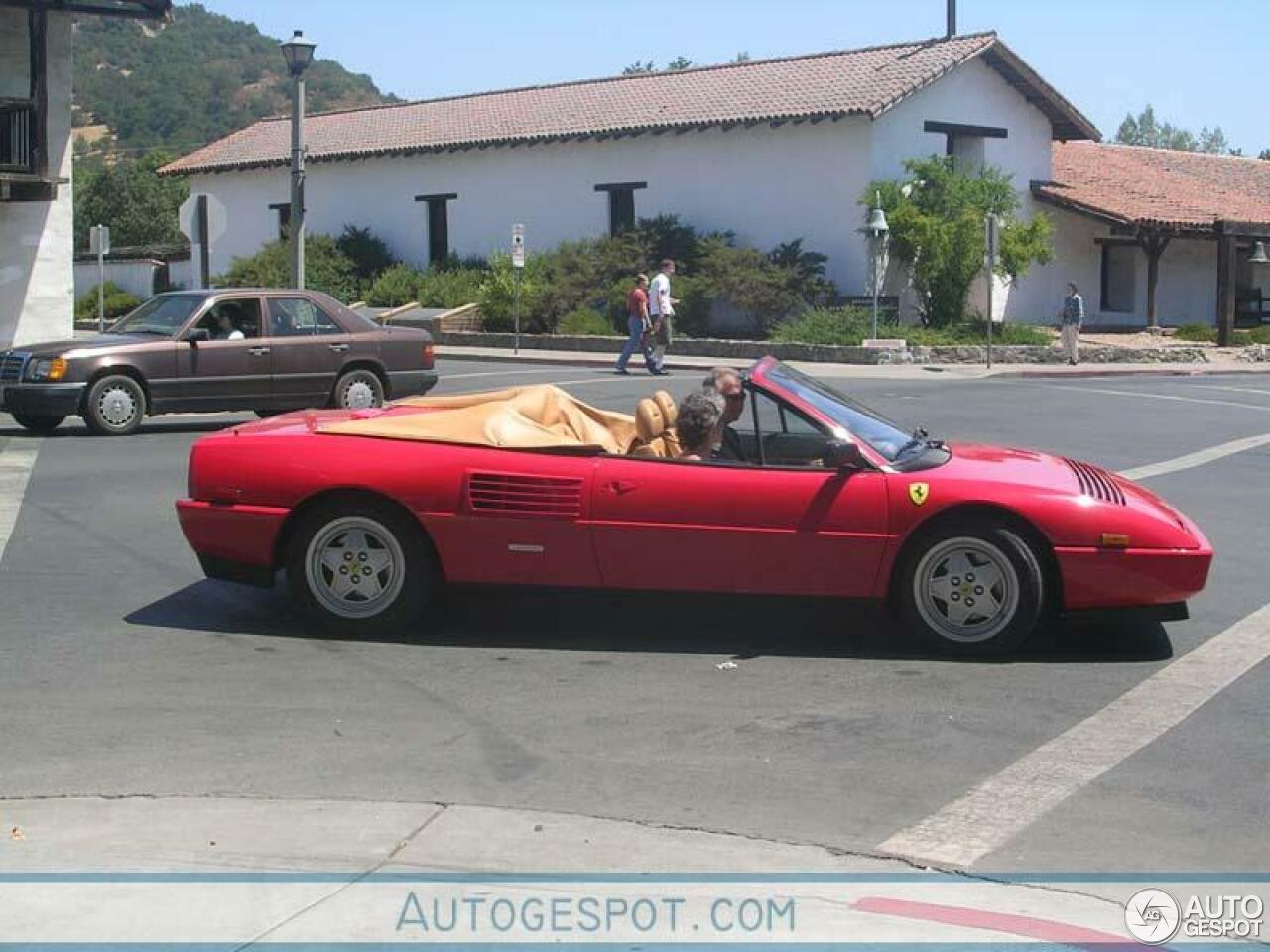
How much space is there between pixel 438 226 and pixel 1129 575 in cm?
3873

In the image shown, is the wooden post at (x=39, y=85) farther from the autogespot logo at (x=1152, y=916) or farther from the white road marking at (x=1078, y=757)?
the autogespot logo at (x=1152, y=916)

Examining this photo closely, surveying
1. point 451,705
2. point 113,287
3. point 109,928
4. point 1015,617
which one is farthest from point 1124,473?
point 113,287

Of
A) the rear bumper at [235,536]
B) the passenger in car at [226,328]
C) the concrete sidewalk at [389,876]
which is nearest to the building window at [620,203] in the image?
the passenger in car at [226,328]

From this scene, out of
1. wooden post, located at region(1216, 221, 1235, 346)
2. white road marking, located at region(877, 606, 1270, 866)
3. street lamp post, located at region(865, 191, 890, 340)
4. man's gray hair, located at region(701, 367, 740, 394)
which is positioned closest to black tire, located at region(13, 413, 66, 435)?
man's gray hair, located at region(701, 367, 740, 394)

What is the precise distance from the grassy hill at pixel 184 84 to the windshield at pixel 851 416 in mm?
112645

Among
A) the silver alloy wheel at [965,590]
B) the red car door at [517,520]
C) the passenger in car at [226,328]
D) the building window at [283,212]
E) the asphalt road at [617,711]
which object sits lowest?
the asphalt road at [617,711]

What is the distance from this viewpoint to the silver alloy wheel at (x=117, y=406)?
1688 cm

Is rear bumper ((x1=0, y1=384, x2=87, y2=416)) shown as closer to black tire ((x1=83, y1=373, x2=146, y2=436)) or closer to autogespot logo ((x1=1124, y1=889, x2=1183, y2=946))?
black tire ((x1=83, y1=373, x2=146, y2=436))

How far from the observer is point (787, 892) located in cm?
482

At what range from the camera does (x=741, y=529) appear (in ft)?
25.1

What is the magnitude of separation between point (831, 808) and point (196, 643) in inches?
144

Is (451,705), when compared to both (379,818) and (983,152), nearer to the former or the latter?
(379,818)

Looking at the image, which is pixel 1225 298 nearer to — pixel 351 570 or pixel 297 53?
pixel 297 53

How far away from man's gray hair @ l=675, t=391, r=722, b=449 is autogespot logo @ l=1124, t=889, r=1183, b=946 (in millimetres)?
3537
